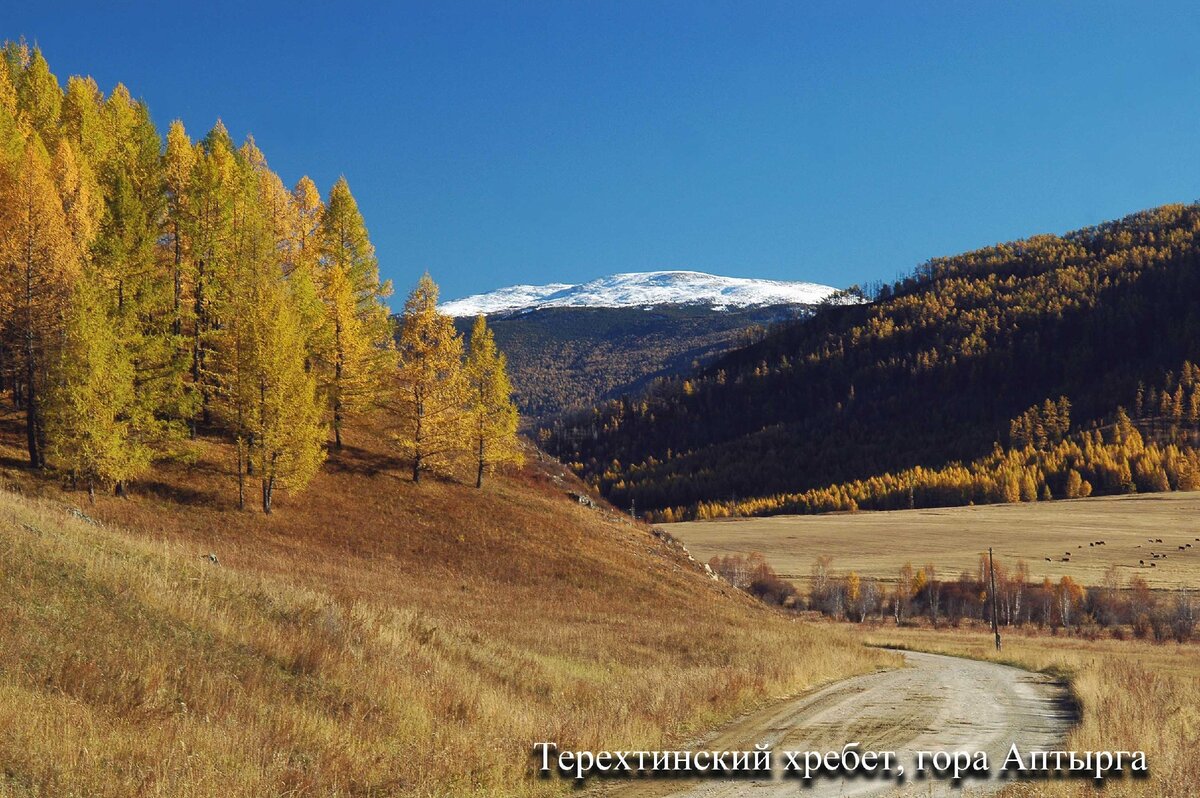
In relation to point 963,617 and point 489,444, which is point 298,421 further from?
point 963,617

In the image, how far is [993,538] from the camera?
15350 centimetres

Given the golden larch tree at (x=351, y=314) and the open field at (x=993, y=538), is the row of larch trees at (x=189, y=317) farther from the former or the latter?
the open field at (x=993, y=538)

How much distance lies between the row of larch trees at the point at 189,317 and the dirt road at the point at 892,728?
3042 cm

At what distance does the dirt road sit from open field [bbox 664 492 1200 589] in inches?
4124

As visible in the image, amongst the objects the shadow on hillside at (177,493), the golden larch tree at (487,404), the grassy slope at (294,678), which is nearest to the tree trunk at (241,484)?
the shadow on hillside at (177,493)

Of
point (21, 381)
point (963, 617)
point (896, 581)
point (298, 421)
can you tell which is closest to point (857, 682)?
point (298, 421)

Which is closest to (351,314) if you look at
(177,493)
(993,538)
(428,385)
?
(428,385)

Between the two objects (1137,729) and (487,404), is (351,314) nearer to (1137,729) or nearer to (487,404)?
(487,404)

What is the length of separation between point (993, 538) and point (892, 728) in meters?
156

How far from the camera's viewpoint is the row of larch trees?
1394 inches

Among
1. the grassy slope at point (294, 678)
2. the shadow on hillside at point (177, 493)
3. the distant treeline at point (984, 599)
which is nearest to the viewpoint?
the grassy slope at point (294, 678)

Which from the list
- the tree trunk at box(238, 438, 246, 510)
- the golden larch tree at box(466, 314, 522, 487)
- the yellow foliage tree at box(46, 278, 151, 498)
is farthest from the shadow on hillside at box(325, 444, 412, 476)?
the yellow foliage tree at box(46, 278, 151, 498)

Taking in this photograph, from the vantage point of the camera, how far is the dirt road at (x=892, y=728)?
34.2ft

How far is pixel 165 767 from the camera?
8094 mm
